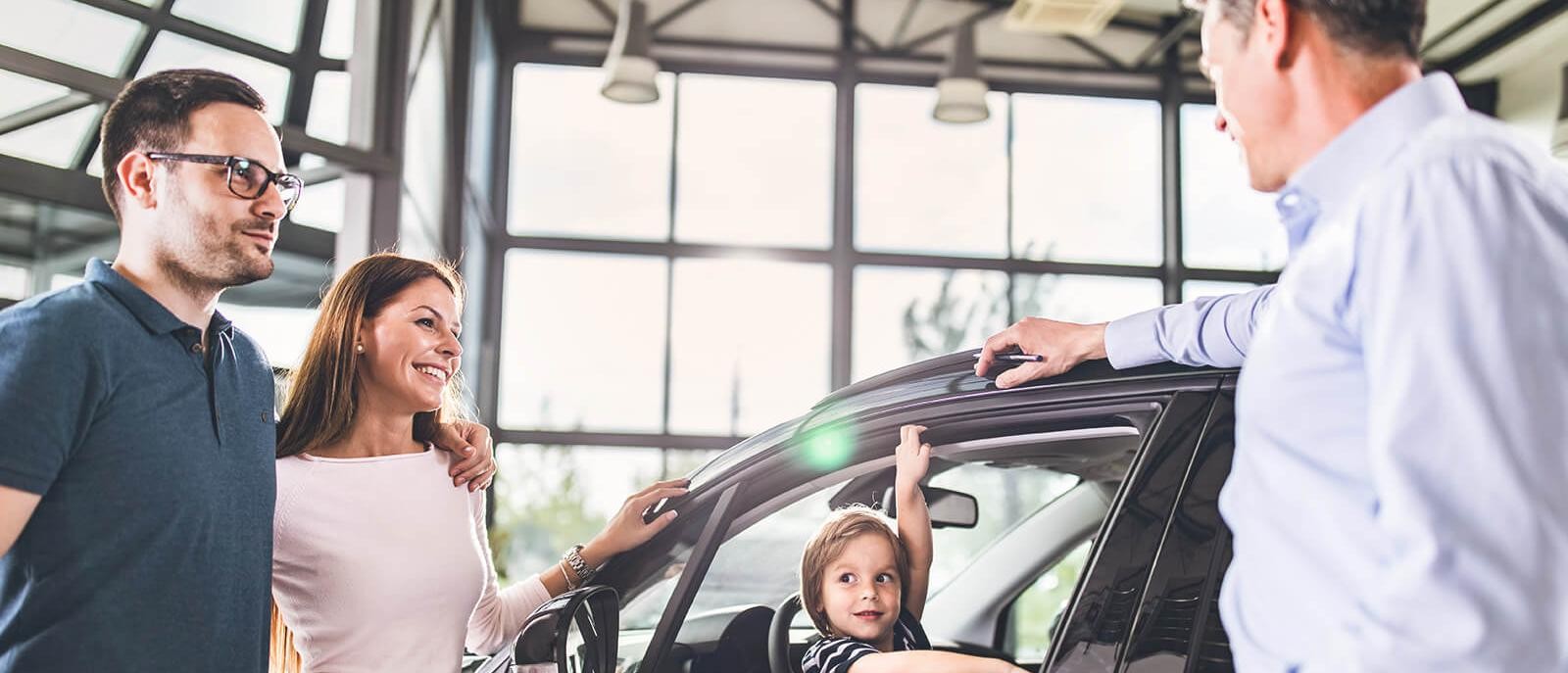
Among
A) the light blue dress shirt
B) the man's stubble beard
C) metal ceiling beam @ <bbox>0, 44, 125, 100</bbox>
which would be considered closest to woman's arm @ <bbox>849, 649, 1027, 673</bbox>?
the light blue dress shirt

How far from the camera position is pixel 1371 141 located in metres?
0.84

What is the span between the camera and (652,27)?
7.62 m

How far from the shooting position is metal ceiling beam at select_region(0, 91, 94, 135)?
3.09m

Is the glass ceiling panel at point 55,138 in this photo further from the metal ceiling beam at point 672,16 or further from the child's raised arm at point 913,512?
the metal ceiling beam at point 672,16

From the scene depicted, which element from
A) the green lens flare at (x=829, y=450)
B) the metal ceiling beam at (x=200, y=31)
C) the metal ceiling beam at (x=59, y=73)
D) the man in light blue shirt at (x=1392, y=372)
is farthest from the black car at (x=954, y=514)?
the metal ceiling beam at (x=200, y=31)

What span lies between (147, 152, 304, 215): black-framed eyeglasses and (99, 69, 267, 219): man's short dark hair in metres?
0.02

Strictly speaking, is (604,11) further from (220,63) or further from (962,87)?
(220,63)

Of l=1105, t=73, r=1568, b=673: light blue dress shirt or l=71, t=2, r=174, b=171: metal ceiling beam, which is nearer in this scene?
l=1105, t=73, r=1568, b=673: light blue dress shirt

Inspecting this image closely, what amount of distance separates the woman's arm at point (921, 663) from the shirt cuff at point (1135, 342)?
414 mm

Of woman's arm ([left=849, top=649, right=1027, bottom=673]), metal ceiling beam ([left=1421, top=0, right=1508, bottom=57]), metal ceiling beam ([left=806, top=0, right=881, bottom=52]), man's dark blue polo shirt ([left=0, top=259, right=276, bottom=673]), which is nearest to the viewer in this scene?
man's dark blue polo shirt ([left=0, top=259, right=276, bottom=673])

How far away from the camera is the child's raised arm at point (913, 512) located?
1.54 m

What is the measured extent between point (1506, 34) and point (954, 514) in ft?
23.4

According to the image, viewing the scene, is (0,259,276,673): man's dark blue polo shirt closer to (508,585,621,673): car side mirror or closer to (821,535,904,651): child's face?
(508,585,621,673): car side mirror

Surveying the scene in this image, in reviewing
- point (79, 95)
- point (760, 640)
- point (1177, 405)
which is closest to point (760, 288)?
point (79, 95)
